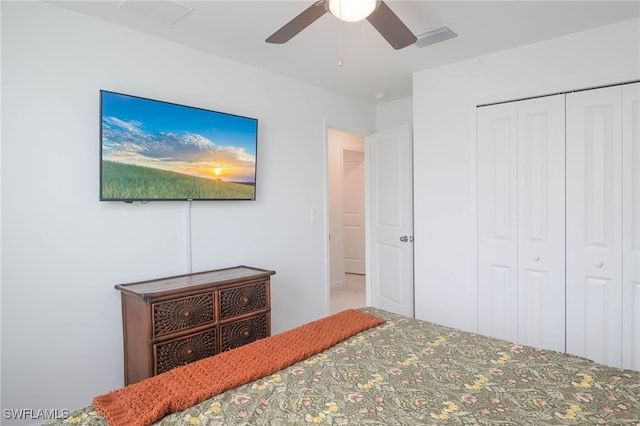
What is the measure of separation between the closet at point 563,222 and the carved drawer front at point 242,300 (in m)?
1.73

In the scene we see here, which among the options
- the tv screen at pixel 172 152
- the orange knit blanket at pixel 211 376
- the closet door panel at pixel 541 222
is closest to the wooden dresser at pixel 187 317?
the tv screen at pixel 172 152

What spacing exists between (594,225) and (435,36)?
1.64 metres

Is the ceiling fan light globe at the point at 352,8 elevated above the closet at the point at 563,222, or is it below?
above

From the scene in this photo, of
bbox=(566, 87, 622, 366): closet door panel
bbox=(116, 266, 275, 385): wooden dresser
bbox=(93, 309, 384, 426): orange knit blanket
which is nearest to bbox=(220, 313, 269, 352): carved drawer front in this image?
bbox=(116, 266, 275, 385): wooden dresser

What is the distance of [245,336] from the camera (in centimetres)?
263

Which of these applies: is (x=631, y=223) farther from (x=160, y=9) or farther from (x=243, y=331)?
(x=160, y=9)

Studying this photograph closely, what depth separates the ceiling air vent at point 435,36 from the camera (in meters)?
2.51

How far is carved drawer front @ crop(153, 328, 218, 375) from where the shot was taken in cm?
221

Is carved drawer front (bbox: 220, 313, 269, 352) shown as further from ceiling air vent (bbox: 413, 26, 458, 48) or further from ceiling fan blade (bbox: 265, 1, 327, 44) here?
ceiling air vent (bbox: 413, 26, 458, 48)

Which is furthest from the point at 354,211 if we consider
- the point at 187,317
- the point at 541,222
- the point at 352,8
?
the point at 352,8

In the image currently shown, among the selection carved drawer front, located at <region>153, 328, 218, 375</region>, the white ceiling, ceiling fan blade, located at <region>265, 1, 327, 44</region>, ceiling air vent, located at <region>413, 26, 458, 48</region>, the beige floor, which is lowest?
the beige floor

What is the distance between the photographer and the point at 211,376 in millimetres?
1463

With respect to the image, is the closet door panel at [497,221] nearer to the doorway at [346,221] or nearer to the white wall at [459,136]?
the white wall at [459,136]

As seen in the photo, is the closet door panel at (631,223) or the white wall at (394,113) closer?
the closet door panel at (631,223)
